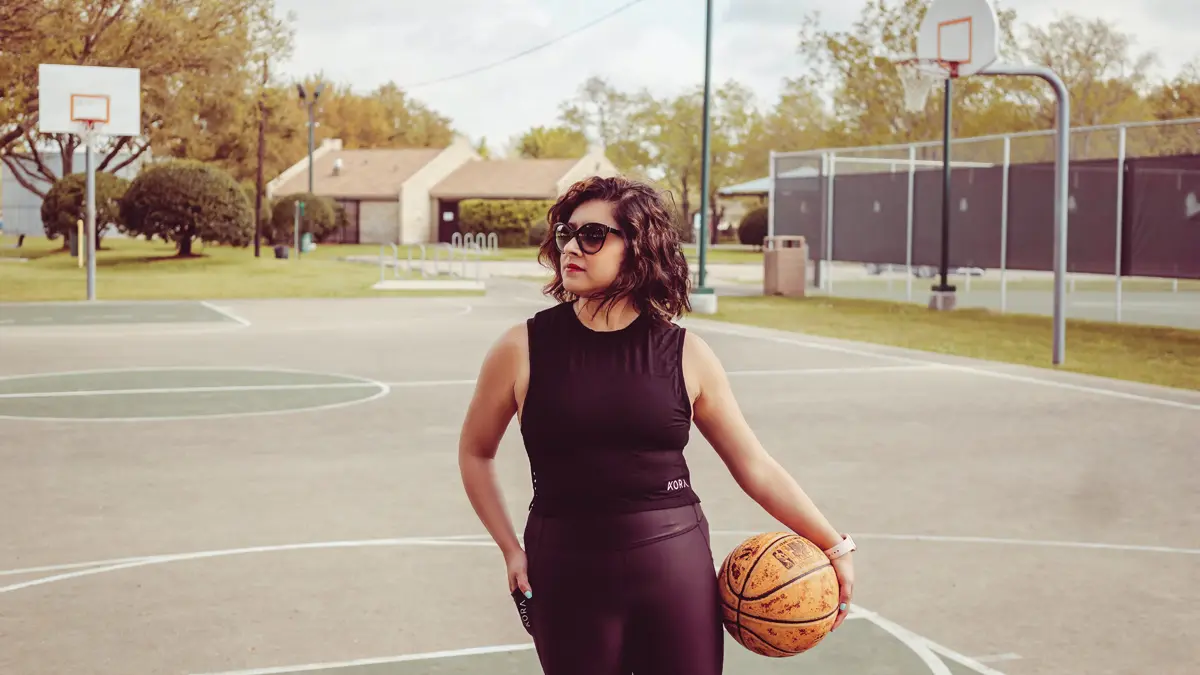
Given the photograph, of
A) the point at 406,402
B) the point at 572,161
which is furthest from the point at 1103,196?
the point at 572,161

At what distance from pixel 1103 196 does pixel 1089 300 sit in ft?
31.5

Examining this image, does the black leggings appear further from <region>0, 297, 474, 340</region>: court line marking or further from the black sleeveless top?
<region>0, 297, 474, 340</region>: court line marking

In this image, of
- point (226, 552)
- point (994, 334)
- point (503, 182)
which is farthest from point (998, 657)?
point (503, 182)

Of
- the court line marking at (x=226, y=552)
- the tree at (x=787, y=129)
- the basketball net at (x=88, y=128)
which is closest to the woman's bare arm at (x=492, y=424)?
the court line marking at (x=226, y=552)

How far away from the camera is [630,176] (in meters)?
3.28

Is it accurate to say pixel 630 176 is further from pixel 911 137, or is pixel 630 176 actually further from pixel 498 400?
pixel 911 137

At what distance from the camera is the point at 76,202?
4653cm

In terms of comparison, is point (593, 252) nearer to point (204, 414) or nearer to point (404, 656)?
point (404, 656)

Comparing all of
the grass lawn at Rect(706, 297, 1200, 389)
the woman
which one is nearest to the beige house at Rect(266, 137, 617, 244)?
Answer: the grass lawn at Rect(706, 297, 1200, 389)

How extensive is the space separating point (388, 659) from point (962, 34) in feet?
53.3

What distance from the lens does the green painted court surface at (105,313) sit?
78.5ft

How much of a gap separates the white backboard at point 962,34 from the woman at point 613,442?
54.5ft

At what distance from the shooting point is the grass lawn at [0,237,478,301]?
32.5m

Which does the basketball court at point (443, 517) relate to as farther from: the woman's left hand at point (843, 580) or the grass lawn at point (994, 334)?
the grass lawn at point (994, 334)
